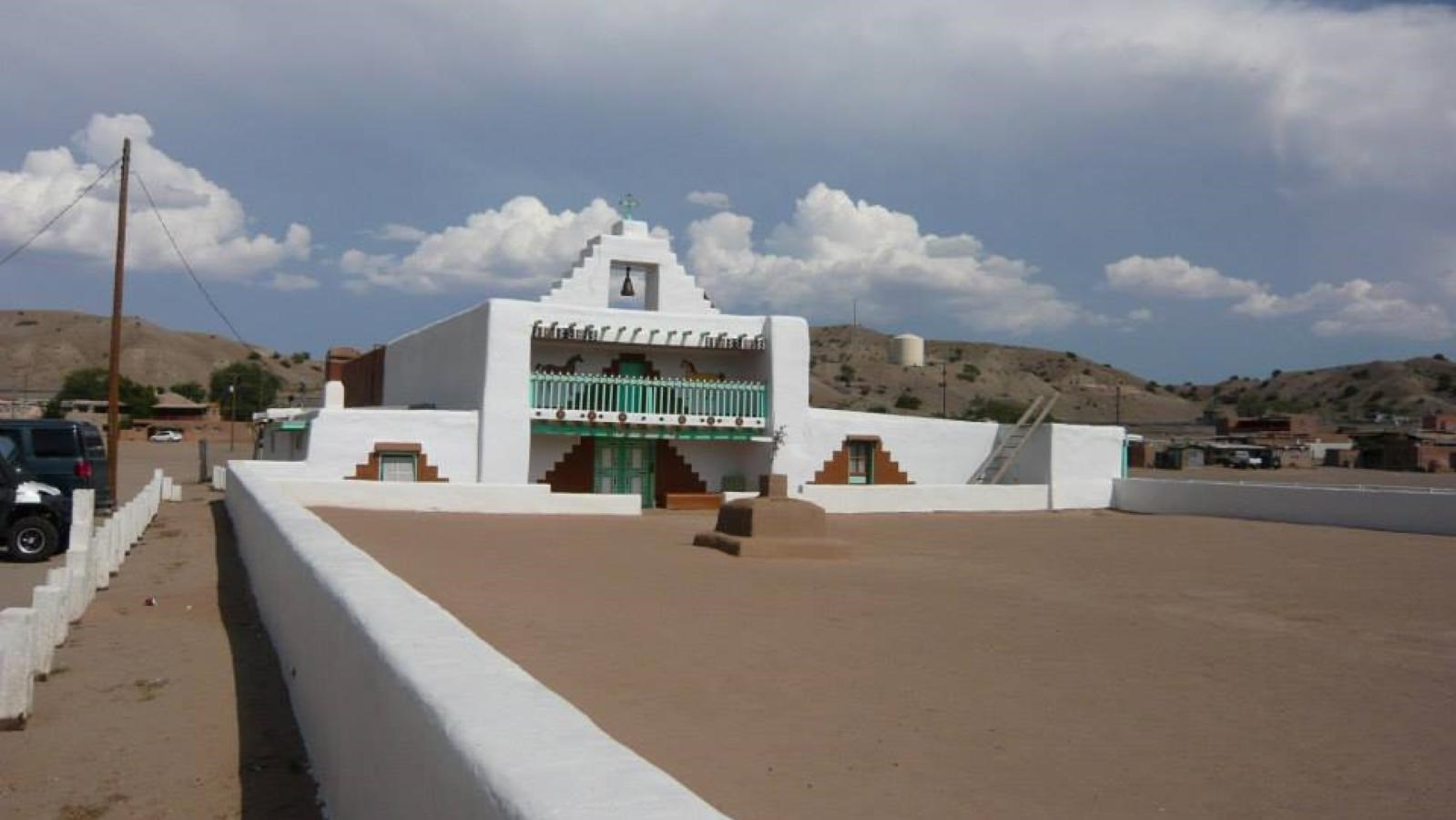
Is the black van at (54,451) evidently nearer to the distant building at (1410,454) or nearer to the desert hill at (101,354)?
the distant building at (1410,454)

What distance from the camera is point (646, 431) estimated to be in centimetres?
2714

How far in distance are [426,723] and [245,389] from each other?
3796 inches

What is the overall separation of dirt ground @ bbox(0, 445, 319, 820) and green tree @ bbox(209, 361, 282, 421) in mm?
79107

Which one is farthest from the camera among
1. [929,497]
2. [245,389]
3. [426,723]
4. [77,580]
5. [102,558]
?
[245,389]

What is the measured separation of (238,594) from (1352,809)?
11.4 meters

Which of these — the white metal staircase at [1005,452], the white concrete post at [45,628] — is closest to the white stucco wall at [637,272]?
the white metal staircase at [1005,452]

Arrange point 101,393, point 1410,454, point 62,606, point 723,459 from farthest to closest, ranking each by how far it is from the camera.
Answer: point 101,393 < point 1410,454 < point 723,459 < point 62,606

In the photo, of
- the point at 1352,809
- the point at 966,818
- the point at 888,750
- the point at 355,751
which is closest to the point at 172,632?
the point at 355,751

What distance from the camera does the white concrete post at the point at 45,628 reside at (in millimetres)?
8726

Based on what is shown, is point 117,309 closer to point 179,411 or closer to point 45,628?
point 45,628

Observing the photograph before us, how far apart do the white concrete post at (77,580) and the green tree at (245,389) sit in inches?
3068

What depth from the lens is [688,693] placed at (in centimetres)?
771

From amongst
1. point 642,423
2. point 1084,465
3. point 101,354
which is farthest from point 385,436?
point 101,354

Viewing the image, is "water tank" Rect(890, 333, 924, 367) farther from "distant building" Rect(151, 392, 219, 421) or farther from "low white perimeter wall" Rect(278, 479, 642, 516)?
"low white perimeter wall" Rect(278, 479, 642, 516)
